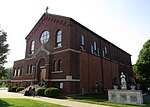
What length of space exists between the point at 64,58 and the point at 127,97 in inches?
434

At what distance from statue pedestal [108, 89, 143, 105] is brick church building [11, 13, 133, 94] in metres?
6.61

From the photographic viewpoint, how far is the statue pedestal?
15.4m

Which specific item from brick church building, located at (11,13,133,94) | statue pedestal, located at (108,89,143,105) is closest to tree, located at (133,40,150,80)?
brick church building, located at (11,13,133,94)

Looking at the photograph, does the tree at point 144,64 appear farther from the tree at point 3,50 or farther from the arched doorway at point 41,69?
the tree at point 3,50

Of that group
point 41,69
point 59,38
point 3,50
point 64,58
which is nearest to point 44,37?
point 59,38

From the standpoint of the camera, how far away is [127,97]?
1625cm

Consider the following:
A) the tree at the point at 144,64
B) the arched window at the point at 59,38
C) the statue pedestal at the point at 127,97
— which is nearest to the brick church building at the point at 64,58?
the arched window at the point at 59,38

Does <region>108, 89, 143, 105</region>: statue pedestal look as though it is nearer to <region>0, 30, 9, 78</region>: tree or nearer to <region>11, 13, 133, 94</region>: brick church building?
<region>11, 13, 133, 94</region>: brick church building

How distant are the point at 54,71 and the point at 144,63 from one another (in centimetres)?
2123

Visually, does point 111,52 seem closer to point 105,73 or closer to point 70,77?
point 105,73

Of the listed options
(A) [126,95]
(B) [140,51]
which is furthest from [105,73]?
(A) [126,95]

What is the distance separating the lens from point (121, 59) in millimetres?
45719

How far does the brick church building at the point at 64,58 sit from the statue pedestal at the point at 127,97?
661 centimetres

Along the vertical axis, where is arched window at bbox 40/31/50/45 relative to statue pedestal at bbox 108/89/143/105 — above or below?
above
